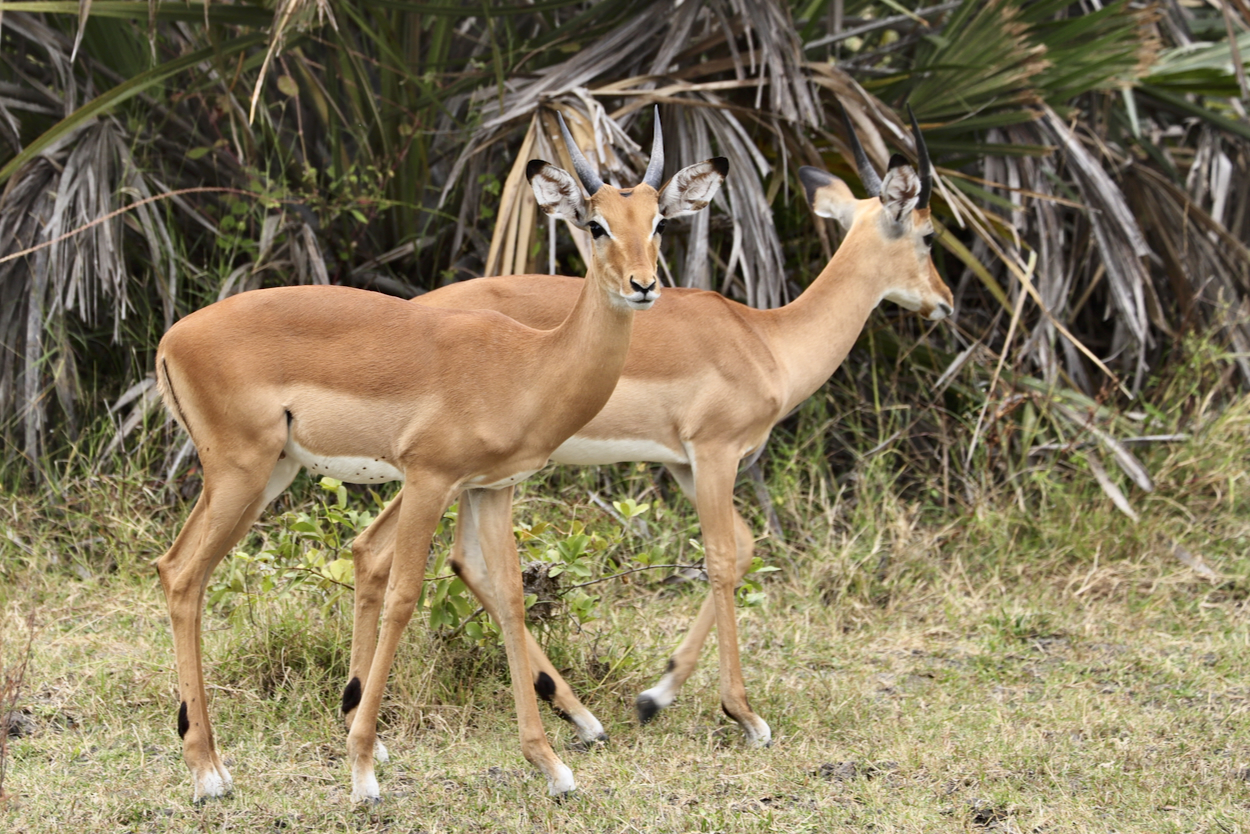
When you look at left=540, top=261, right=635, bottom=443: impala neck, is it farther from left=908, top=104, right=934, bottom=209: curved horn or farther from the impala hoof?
left=908, top=104, right=934, bottom=209: curved horn

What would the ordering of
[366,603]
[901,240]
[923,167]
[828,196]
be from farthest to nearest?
[828,196] < [901,240] < [923,167] < [366,603]

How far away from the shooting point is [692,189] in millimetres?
3400

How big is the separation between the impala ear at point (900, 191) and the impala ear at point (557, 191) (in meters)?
1.34

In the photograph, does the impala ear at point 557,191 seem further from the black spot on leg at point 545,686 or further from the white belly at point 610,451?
the black spot on leg at point 545,686

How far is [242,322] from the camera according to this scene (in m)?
3.34

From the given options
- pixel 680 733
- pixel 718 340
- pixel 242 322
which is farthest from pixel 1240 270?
pixel 242 322

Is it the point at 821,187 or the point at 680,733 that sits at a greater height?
the point at 821,187

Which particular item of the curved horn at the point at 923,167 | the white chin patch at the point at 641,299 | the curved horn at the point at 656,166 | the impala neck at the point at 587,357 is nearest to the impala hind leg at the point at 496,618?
the impala neck at the point at 587,357

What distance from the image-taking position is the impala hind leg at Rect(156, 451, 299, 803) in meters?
3.29

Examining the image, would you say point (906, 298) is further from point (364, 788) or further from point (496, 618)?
point (364, 788)

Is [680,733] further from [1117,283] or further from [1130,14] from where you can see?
[1130,14]

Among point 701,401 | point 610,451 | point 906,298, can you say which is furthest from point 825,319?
point 610,451

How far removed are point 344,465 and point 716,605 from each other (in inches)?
51.3

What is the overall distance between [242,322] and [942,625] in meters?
2.96
